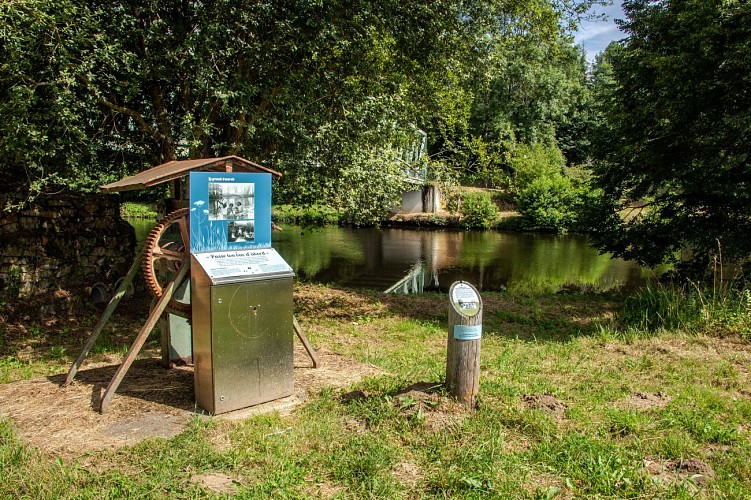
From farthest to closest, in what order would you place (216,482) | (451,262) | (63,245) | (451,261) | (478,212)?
(478,212) < (451,261) < (451,262) < (63,245) < (216,482)

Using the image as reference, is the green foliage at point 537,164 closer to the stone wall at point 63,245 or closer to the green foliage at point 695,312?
the green foliage at point 695,312

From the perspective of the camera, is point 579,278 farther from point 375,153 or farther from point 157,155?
point 157,155

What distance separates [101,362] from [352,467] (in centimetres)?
365

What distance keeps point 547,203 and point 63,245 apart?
25927 mm

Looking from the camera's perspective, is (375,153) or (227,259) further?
(375,153)

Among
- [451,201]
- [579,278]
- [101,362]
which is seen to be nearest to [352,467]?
[101,362]

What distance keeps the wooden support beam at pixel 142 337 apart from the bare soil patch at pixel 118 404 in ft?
0.40

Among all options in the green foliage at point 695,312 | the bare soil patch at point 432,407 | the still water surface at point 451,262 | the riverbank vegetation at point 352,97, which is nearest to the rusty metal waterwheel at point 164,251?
the bare soil patch at point 432,407

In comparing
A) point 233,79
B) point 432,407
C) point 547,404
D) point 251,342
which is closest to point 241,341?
point 251,342

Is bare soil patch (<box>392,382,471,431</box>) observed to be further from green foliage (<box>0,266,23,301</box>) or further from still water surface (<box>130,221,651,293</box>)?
still water surface (<box>130,221,651,293</box>)

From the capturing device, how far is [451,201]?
43.7 ft

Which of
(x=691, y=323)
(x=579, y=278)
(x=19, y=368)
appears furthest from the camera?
(x=579, y=278)

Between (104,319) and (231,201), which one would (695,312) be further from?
A: (104,319)

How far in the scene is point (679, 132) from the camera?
9.20 metres
